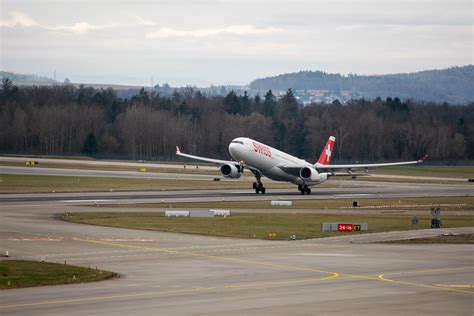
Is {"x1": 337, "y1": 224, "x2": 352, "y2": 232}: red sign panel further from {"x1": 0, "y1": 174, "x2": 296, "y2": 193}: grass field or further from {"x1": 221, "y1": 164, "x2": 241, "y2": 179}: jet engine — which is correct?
{"x1": 0, "y1": 174, "x2": 296, "y2": 193}: grass field

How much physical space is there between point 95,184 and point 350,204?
35.0m

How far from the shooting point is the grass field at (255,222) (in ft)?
207

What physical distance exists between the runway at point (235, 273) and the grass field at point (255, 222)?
8.00 ft

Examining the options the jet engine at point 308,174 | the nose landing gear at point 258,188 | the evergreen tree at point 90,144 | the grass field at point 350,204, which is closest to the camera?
the grass field at point 350,204

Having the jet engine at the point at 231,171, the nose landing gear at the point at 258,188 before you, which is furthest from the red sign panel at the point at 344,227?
the nose landing gear at the point at 258,188

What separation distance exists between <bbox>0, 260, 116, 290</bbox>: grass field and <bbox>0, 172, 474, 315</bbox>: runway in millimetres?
1002

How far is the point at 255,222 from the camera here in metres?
69.2

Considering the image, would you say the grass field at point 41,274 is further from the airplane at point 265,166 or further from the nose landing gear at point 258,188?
the nose landing gear at point 258,188

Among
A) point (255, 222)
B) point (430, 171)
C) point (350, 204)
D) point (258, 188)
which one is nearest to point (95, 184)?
point (258, 188)

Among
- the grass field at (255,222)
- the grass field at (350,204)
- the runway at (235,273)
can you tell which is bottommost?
the grass field at (350,204)

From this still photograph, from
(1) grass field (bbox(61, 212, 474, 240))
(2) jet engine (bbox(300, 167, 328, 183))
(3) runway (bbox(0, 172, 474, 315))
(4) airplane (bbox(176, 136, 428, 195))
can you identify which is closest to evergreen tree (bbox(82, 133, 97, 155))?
(4) airplane (bbox(176, 136, 428, 195))

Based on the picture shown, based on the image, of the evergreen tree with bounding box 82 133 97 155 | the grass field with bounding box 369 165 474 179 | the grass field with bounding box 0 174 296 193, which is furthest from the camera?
the evergreen tree with bounding box 82 133 97 155

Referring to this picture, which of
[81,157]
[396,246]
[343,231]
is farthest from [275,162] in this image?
[81,157]

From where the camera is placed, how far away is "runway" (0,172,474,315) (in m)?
35.3
